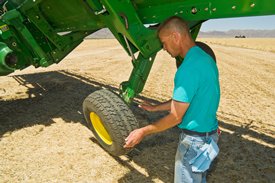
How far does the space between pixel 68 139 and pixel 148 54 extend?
6.40 ft

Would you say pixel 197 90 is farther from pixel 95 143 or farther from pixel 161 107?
pixel 95 143

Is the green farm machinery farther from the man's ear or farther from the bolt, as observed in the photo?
the man's ear

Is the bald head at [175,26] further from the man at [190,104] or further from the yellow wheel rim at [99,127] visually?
the yellow wheel rim at [99,127]

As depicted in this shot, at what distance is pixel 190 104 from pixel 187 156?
0.41 metres

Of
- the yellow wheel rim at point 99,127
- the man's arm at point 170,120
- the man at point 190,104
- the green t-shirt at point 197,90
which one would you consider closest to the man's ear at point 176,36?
the man at point 190,104

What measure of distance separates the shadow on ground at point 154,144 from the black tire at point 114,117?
0.45 m

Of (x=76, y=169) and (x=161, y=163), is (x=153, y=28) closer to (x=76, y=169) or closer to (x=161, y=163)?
(x=161, y=163)

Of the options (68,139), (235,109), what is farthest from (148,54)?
(235,109)

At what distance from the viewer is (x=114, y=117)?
317 cm

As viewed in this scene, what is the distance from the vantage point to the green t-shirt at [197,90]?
2.00 m

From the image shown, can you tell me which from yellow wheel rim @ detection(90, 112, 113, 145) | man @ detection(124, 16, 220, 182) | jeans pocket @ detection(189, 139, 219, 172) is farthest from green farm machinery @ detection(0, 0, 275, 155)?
jeans pocket @ detection(189, 139, 219, 172)

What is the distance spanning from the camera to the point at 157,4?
3.21 meters

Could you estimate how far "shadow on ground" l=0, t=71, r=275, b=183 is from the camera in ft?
11.3

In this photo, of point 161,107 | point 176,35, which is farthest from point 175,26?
point 161,107
